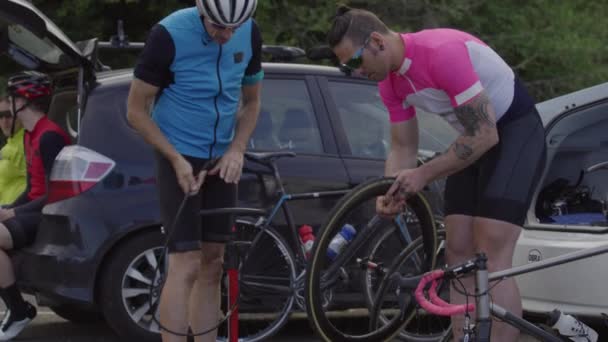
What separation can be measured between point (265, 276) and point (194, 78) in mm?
1899

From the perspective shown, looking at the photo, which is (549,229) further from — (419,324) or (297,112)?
(297,112)

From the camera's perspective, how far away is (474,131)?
4.79 metres

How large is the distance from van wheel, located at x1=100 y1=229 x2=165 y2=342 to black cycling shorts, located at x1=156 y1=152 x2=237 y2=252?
1388 millimetres

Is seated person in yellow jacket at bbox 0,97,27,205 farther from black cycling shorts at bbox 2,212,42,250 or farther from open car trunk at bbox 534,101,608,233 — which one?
open car trunk at bbox 534,101,608,233

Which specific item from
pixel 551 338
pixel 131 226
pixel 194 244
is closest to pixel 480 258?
pixel 551 338

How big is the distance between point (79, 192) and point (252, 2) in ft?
6.90

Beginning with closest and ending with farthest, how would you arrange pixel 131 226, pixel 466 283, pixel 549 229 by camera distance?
1. pixel 466 283
2. pixel 549 229
3. pixel 131 226

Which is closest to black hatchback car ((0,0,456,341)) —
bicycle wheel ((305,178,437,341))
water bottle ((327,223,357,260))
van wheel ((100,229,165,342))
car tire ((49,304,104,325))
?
van wheel ((100,229,165,342))

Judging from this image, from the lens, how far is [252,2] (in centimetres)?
516

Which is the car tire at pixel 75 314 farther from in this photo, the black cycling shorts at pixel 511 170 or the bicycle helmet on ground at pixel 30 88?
the black cycling shorts at pixel 511 170

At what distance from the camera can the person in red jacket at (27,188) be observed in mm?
7121

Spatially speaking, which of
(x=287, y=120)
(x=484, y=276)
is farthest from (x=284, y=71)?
(x=484, y=276)

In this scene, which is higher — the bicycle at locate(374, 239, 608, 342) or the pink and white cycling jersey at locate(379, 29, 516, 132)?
the pink and white cycling jersey at locate(379, 29, 516, 132)

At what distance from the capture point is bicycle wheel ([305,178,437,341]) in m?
4.99
